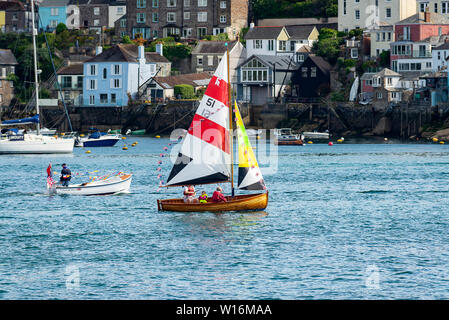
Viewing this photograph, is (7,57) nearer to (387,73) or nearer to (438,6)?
(387,73)

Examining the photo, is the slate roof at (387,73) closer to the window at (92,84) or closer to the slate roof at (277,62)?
the slate roof at (277,62)

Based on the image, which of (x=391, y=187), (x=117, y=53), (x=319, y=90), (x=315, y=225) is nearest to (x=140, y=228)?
(x=315, y=225)

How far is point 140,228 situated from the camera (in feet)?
135

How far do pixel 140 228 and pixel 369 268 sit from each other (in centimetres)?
1387

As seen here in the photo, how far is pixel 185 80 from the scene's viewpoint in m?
138

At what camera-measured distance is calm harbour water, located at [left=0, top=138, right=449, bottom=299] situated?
92.8 feet

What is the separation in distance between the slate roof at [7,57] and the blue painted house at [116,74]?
14437 mm

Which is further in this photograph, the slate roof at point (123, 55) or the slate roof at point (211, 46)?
the slate roof at point (211, 46)

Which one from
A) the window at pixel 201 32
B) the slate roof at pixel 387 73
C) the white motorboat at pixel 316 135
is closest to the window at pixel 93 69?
the window at pixel 201 32

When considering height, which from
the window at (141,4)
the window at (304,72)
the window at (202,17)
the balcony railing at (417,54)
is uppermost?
the window at (141,4)

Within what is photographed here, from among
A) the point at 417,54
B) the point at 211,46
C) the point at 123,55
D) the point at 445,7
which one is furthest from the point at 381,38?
the point at 123,55

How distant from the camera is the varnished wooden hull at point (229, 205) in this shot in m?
43.2

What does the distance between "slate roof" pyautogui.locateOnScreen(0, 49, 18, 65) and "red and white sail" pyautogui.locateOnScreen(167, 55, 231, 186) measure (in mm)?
107471
